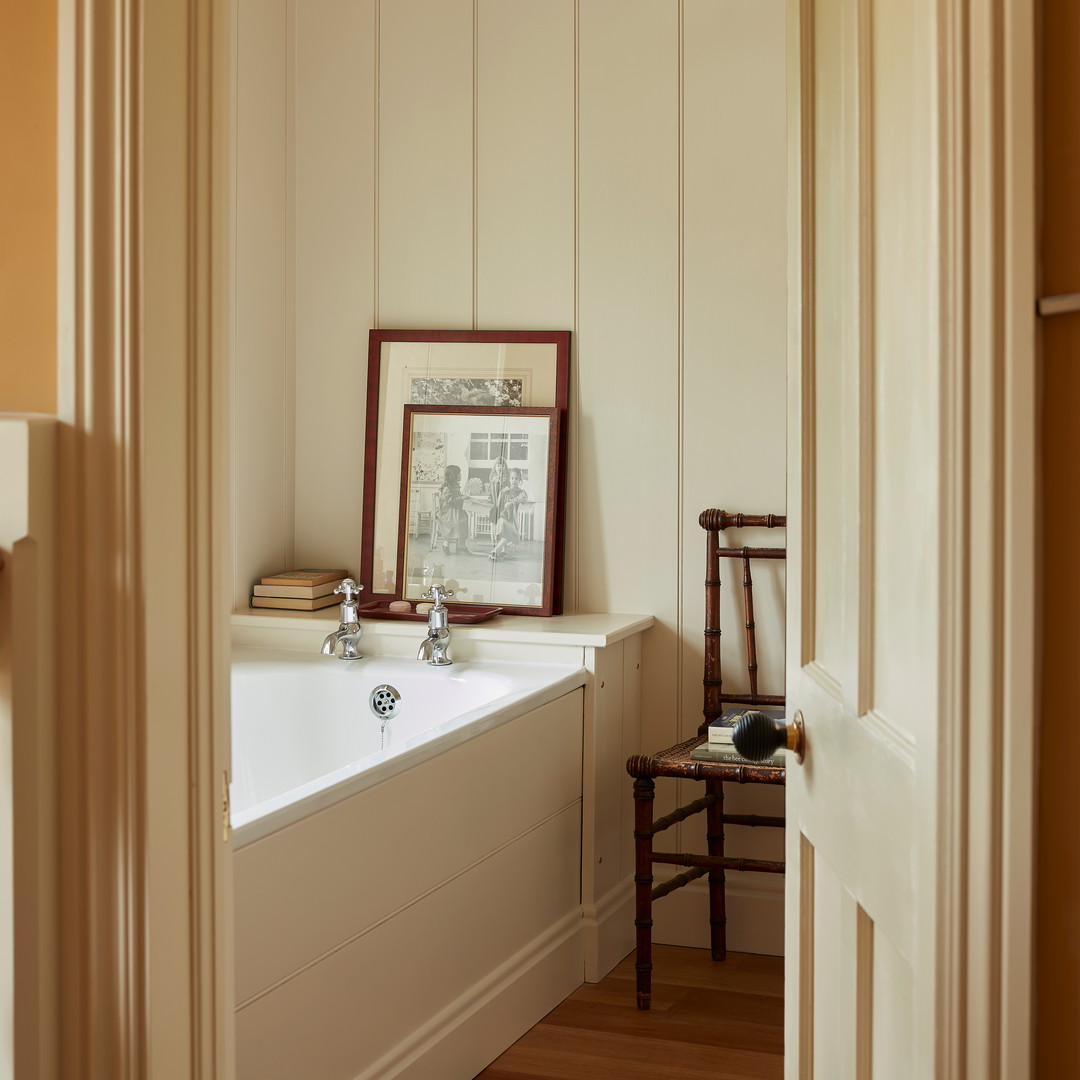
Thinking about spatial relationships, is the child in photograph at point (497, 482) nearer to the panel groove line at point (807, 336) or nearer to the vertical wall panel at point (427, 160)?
the vertical wall panel at point (427, 160)

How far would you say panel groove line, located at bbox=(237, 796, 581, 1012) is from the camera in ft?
6.15

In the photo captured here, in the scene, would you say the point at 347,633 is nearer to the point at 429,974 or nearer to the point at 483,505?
the point at 483,505

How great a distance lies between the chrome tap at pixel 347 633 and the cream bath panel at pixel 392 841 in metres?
0.57

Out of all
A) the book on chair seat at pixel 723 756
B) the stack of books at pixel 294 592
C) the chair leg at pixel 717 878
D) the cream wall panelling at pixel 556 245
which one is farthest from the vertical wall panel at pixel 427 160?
the chair leg at pixel 717 878

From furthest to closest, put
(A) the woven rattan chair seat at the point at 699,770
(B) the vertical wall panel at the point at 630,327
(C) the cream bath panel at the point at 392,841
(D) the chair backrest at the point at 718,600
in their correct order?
(B) the vertical wall panel at the point at 630,327 < (D) the chair backrest at the point at 718,600 < (A) the woven rattan chair seat at the point at 699,770 < (C) the cream bath panel at the point at 392,841

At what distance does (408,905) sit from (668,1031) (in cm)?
82

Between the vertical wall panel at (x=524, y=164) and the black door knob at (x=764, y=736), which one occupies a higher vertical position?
the vertical wall panel at (x=524, y=164)

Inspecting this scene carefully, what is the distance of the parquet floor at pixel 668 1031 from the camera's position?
2529mm

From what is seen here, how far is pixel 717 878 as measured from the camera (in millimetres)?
3107
